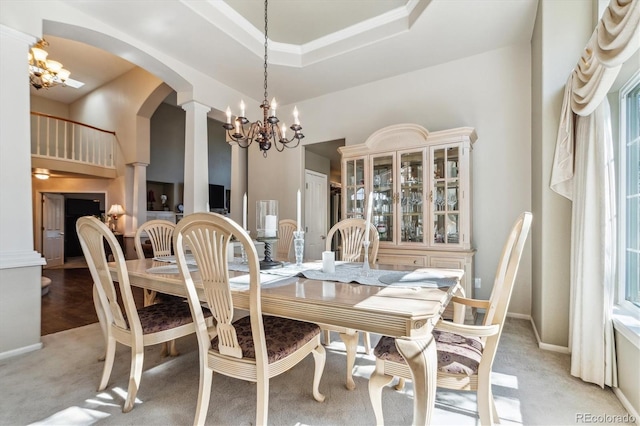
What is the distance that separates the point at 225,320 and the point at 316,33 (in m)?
3.20

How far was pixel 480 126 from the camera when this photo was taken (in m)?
3.34

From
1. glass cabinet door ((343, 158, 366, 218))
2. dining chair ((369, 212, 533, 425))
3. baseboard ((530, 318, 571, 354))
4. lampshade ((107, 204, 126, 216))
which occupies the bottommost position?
baseboard ((530, 318, 571, 354))

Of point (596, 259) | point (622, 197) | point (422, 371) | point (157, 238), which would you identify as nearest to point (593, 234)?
point (596, 259)

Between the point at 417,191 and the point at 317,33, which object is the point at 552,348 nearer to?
the point at 417,191

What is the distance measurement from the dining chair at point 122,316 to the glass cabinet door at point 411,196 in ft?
7.82

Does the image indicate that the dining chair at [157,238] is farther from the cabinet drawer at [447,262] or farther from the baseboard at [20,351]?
the cabinet drawer at [447,262]

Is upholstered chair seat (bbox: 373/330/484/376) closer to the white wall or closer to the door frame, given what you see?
the white wall

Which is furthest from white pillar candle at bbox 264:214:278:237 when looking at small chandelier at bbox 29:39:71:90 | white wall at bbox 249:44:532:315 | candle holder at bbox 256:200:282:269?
small chandelier at bbox 29:39:71:90

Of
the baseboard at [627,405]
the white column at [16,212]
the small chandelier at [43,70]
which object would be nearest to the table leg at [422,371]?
the baseboard at [627,405]

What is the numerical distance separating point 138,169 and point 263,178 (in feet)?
12.2

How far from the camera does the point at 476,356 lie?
1357mm

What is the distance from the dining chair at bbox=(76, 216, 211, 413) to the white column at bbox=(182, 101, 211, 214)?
1891 millimetres

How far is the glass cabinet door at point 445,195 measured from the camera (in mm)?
3100

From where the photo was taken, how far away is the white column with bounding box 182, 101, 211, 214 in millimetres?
3711
